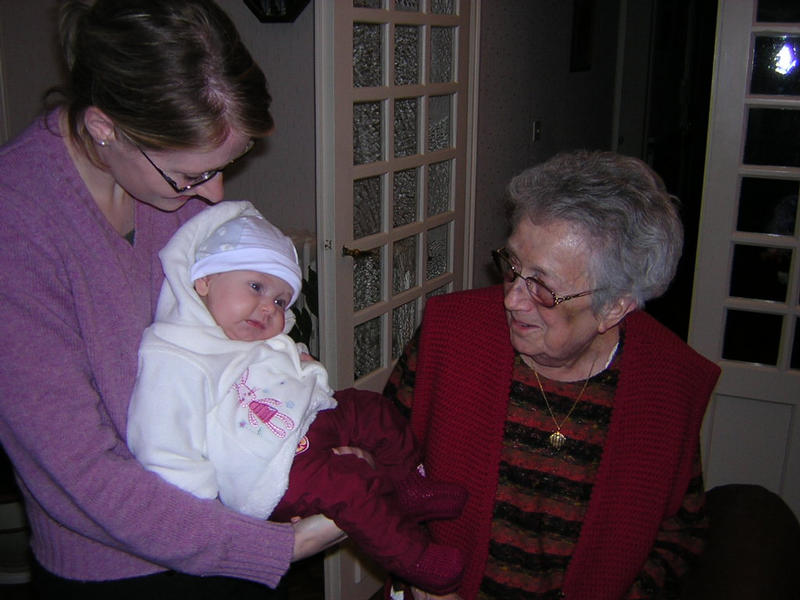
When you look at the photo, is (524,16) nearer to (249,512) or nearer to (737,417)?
(737,417)

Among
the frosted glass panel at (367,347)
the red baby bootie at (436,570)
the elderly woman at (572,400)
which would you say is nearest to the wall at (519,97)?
the frosted glass panel at (367,347)

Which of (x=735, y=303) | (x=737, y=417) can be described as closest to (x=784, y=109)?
(x=735, y=303)

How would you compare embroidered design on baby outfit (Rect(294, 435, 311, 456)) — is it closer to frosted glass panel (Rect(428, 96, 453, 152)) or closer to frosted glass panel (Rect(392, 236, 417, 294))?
frosted glass panel (Rect(392, 236, 417, 294))

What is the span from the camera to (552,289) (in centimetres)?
143

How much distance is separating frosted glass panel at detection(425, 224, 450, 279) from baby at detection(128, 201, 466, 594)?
1.93m

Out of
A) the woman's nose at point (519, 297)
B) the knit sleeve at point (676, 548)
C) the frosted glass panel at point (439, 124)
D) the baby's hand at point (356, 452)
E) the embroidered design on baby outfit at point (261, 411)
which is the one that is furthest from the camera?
the frosted glass panel at point (439, 124)

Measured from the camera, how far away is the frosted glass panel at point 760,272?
2926 millimetres

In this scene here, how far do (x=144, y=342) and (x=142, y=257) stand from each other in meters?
0.15

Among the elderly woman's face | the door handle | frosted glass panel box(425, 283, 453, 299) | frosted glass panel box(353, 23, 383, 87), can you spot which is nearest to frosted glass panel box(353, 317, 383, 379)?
the door handle

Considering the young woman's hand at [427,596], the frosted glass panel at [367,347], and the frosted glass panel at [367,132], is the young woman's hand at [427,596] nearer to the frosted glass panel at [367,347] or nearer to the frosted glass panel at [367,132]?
the frosted glass panel at [367,347]

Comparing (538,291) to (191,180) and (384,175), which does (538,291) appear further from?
(384,175)

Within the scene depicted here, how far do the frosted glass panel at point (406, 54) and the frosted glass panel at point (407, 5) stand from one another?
74 millimetres

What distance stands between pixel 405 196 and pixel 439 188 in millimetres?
326

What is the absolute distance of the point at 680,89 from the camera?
Answer: 6449 millimetres
